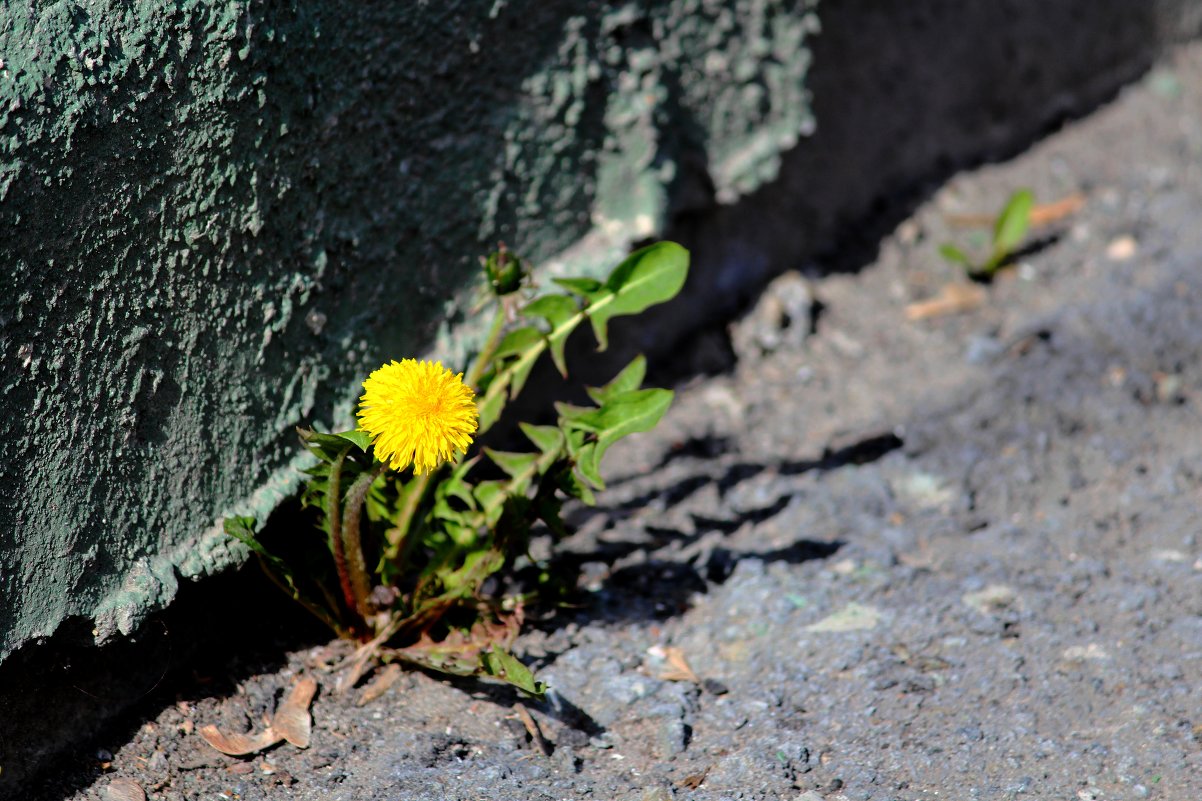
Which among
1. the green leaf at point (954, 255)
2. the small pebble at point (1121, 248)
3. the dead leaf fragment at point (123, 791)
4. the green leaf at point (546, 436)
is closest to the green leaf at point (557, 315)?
the green leaf at point (546, 436)

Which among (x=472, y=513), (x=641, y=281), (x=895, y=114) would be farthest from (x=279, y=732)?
(x=895, y=114)

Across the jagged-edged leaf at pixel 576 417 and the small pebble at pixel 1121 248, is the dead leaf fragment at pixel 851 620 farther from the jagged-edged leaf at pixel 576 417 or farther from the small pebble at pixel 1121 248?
the small pebble at pixel 1121 248

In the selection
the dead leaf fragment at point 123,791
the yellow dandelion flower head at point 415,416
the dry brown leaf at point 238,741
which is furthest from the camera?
the dry brown leaf at point 238,741

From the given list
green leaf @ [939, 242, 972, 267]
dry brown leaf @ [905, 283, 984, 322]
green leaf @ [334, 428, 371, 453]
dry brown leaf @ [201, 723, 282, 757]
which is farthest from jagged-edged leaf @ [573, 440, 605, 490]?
green leaf @ [939, 242, 972, 267]

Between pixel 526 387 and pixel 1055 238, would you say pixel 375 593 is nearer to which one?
pixel 526 387

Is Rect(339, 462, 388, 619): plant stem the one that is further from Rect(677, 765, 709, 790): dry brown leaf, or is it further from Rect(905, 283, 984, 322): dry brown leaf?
Rect(905, 283, 984, 322): dry brown leaf

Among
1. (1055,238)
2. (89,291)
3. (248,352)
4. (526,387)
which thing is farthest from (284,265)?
(1055,238)

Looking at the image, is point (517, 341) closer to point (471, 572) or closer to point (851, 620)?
point (471, 572)

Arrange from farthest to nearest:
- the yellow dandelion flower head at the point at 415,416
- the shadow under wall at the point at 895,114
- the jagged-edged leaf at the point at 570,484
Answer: the shadow under wall at the point at 895,114 < the jagged-edged leaf at the point at 570,484 < the yellow dandelion flower head at the point at 415,416
